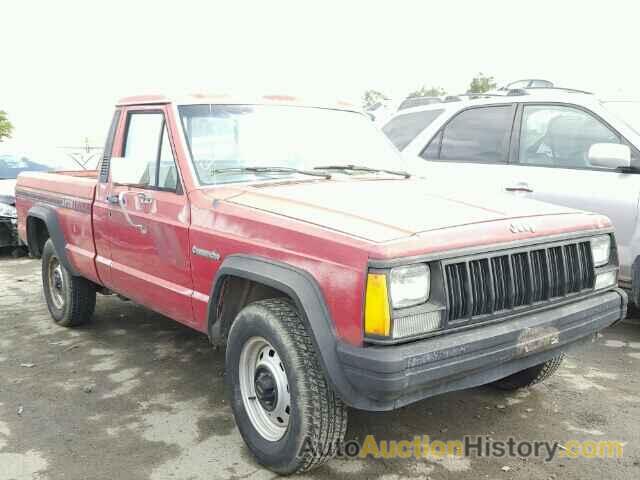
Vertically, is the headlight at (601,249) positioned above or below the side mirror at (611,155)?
below

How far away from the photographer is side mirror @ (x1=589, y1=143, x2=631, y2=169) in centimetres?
483

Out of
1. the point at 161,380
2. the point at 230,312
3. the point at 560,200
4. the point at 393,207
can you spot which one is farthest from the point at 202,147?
the point at 560,200

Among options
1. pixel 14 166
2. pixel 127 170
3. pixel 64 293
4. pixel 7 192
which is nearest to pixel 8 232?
pixel 7 192

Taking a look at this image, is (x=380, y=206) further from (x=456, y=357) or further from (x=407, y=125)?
(x=407, y=125)

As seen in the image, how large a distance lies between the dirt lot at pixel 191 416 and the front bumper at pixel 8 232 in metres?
3.94

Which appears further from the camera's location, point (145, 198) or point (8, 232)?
point (8, 232)

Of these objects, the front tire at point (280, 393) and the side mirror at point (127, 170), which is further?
the side mirror at point (127, 170)

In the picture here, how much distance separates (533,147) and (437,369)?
11.6 ft

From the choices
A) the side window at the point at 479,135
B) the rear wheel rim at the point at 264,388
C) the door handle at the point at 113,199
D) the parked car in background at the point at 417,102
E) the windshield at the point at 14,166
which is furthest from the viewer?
the windshield at the point at 14,166

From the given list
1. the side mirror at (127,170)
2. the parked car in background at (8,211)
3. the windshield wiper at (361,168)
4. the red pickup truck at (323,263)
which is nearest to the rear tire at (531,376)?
the red pickup truck at (323,263)

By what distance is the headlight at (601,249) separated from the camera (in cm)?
344

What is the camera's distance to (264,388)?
10.3 ft

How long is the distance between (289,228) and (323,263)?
1.01 feet

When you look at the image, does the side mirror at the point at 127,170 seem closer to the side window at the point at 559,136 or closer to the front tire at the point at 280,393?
the front tire at the point at 280,393
